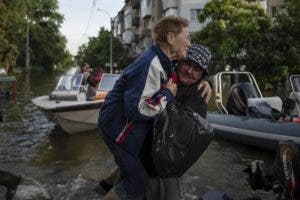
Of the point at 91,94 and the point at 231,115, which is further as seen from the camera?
the point at 91,94

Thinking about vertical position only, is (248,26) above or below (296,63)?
above

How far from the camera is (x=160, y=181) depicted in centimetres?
341

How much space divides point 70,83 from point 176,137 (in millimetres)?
13782

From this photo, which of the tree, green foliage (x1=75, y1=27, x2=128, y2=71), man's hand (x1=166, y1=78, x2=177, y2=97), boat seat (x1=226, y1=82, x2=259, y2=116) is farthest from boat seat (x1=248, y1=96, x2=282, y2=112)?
green foliage (x1=75, y1=27, x2=128, y2=71)

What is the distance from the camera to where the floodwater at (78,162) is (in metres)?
8.34

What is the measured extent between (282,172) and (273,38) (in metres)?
30.4

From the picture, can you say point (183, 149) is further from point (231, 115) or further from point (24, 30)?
point (24, 30)

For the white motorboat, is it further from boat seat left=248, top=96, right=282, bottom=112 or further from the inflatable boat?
boat seat left=248, top=96, right=282, bottom=112

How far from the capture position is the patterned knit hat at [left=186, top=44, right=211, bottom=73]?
11.3 feet

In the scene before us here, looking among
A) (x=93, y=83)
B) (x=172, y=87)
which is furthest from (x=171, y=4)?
(x=172, y=87)

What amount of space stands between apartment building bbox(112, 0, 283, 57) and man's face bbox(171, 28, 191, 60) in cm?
1756

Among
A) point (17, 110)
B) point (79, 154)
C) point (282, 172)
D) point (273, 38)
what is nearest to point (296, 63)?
point (273, 38)

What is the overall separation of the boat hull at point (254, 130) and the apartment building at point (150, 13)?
28.6 ft

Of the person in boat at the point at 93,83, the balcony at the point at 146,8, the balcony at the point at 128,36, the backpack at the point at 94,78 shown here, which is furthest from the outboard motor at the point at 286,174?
the balcony at the point at 128,36
